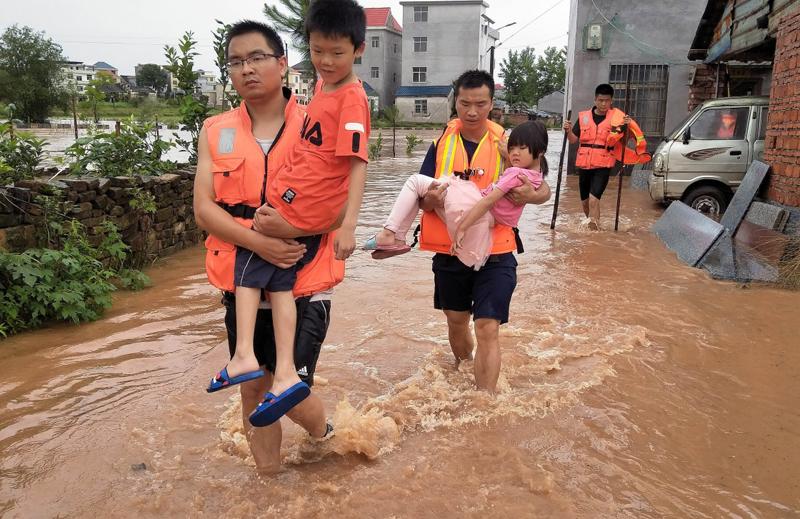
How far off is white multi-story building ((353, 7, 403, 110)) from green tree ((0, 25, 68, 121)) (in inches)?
985

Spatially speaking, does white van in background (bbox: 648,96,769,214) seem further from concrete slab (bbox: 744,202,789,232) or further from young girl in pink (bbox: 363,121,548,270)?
young girl in pink (bbox: 363,121,548,270)

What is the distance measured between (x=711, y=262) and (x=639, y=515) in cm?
526

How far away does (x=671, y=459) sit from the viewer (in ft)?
11.5

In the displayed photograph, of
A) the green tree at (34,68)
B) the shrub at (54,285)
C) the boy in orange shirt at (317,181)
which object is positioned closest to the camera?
the boy in orange shirt at (317,181)

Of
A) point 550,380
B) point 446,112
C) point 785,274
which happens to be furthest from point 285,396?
point 446,112

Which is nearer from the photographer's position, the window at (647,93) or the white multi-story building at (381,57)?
the window at (647,93)

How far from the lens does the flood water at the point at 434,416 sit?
3146 millimetres

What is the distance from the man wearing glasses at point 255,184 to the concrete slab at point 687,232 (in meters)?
6.03

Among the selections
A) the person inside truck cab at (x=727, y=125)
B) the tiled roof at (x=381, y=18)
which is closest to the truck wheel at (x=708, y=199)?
the person inside truck cab at (x=727, y=125)

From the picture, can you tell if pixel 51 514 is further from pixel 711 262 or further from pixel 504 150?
pixel 711 262

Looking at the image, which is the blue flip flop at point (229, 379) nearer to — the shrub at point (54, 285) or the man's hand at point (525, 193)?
the man's hand at point (525, 193)

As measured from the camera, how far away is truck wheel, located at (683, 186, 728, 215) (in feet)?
35.8

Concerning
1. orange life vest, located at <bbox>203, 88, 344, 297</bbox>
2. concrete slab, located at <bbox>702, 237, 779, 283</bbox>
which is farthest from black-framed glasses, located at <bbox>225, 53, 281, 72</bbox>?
concrete slab, located at <bbox>702, 237, 779, 283</bbox>

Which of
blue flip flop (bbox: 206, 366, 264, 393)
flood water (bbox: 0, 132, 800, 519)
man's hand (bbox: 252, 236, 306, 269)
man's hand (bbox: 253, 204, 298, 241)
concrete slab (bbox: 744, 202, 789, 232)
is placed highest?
man's hand (bbox: 253, 204, 298, 241)
